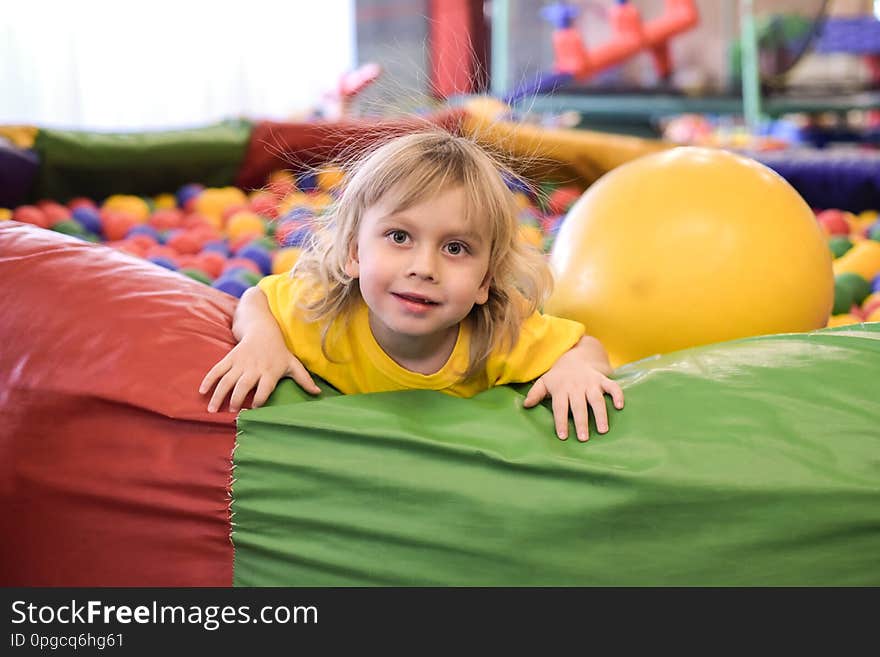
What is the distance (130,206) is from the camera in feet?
7.72

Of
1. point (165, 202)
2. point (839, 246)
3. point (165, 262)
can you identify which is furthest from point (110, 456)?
point (165, 202)

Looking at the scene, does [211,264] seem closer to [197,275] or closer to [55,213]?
[197,275]

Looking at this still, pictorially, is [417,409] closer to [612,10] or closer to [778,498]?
[778,498]

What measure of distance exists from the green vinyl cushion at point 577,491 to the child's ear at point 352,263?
0.49 ft

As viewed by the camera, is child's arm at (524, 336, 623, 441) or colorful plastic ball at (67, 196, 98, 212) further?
colorful plastic ball at (67, 196, 98, 212)

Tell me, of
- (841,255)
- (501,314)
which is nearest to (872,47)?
(841,255)

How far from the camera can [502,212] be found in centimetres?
97

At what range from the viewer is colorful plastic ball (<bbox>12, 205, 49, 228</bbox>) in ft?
6.53

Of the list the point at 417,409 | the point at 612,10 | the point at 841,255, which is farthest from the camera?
the point at 612,10

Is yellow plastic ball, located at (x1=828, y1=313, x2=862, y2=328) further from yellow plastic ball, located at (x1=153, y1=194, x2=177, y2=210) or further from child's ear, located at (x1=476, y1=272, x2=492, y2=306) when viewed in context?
yellow plastic ball, located at (x1=153, y1=194, x2=177, y2=210)

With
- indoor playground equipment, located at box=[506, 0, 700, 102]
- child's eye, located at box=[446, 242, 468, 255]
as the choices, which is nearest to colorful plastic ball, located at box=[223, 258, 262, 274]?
child's eye, located at box=[446, 242, 468, 255]

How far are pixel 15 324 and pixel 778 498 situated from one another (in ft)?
2.53

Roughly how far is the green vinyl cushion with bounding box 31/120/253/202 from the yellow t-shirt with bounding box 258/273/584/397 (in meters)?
1.48

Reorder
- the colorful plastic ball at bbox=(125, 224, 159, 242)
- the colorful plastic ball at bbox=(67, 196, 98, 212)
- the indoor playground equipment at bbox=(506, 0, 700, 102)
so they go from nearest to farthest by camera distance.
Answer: the colorful plastic ball at bbox=(125, 224, 159, 242) → the colorful plastic ball at bbox=(67, 196, 98, 212) → the indoor playground equipment at bbox=(506, 0, 700, 102)
